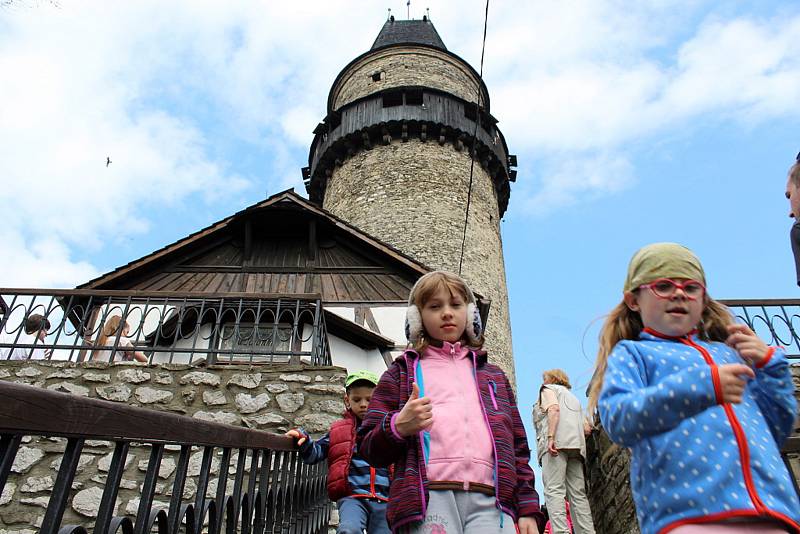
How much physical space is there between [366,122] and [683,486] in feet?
52.6

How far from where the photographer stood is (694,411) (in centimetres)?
137

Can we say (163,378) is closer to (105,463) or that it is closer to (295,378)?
(105,463)

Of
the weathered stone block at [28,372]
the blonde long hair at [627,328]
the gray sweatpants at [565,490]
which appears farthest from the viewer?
the weathered stone block at [28,372]

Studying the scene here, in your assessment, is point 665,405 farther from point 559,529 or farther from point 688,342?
point 559,529

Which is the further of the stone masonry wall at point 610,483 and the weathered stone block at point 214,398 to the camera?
the weathered stone block at point 214,398

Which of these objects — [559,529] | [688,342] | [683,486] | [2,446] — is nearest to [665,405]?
[683,486]

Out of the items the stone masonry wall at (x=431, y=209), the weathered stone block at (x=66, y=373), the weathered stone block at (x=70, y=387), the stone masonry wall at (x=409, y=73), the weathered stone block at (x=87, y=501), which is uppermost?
the stone masonry wall at (x=409, y=73)

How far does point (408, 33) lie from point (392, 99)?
630cm

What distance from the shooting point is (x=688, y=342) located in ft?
5.41

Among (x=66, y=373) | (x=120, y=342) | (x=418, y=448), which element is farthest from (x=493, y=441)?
(x=120, y=342)

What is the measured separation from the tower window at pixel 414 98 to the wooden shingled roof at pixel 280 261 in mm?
8301

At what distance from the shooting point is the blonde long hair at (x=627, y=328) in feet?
5.72

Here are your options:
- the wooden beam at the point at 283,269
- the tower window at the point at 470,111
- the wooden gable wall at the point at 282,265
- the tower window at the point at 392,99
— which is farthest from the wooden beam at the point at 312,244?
the tower window at the point at 470,111

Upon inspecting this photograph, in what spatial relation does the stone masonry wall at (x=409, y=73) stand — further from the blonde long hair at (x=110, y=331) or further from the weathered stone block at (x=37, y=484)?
the weathered stone block at (x=37, y=484)
